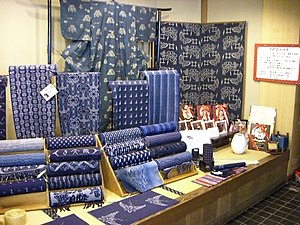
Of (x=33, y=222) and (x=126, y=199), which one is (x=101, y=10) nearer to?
(x=126, y=199)

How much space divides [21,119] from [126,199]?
114cm

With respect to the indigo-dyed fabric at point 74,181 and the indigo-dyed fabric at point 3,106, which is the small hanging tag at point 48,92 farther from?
the indigo-dyed fabric at point 74,181

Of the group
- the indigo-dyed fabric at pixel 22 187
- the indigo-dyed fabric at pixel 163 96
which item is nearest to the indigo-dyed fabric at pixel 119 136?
the indigo-dyed fabric at pixel 163 96

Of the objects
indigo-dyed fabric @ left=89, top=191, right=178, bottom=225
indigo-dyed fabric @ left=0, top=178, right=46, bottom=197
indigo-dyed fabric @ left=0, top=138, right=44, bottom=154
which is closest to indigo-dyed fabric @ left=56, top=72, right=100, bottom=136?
indigo-dyed fabric @ left=0, top=138, right=44, bottom=154

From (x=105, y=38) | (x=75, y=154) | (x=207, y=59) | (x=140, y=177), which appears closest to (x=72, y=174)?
(x=75, y=154)

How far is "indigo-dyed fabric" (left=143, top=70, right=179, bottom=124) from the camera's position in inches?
142

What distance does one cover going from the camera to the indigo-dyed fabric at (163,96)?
142 inches

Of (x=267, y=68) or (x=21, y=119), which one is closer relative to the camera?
(x=21, y=119)

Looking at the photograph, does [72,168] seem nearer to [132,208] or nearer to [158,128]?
[132,208]

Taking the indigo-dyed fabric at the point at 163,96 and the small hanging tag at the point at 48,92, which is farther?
the indigo-dyed fabric at the point at 163,96

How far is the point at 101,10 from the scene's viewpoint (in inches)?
142

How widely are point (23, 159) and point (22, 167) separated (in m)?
0.07

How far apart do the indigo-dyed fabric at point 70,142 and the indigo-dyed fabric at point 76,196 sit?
41 centimetres

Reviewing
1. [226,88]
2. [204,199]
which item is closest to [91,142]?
[204,199]
